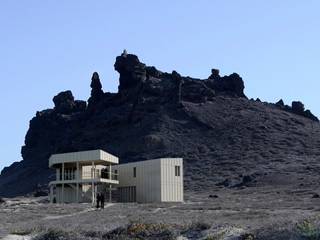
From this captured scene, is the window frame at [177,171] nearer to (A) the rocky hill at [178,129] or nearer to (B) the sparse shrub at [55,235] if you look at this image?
(A) the rocky hill at [178,129]

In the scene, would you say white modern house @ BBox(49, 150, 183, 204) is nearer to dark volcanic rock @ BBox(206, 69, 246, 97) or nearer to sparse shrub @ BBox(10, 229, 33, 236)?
sparse shrub @ BBox(10, 229, 33, 236)

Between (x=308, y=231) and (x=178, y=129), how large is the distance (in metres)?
114

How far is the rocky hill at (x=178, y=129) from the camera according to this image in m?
121

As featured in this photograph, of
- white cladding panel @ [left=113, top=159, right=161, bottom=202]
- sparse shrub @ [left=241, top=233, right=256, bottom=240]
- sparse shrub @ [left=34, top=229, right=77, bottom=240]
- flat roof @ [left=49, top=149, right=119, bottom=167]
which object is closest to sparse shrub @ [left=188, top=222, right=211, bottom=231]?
sparse shrub @ [left=241, top=233, right=256, bottom=240]

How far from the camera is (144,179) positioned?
Answer: 219 ft

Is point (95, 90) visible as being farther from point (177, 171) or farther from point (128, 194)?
point (177, 171)

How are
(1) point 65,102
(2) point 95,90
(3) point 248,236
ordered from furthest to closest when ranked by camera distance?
1. (1) point 65,102
2. (2) point 95,90
3. (3) point 248,236

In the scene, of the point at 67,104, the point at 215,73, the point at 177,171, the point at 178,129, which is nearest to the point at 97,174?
the point at 177,171

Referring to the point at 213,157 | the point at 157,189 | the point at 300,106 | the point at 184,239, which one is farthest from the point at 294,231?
the point at 300,106

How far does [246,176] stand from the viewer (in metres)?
102

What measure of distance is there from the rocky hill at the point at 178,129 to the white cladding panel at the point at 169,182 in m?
41.0

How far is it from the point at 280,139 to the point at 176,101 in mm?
22751

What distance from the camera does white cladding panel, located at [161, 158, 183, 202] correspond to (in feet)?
214

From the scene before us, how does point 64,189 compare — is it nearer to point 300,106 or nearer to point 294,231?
point 294,231
